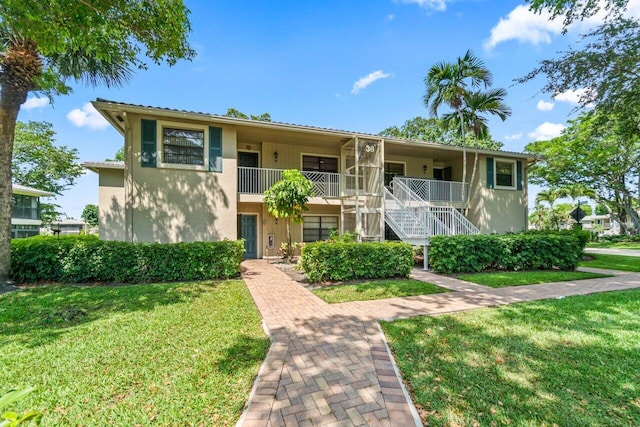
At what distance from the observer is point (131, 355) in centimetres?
357

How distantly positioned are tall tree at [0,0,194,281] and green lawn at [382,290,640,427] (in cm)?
838

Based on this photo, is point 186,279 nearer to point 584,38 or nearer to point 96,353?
point 96,353

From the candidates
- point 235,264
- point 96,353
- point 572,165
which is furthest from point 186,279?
point 572,165

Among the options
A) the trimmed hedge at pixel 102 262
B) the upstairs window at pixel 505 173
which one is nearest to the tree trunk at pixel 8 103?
the trimmed hedge at pixel 102 262

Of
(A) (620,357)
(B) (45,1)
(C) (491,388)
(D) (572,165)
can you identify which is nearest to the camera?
(C) (491,388)

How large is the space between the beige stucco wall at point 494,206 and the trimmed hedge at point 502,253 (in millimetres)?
4439

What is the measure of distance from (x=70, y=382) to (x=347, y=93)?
54.2 feet

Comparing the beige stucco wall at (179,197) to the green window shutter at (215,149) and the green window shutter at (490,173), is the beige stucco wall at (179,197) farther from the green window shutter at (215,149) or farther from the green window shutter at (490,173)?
the green window shutter at (490,173)

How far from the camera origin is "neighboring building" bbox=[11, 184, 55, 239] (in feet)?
68.6

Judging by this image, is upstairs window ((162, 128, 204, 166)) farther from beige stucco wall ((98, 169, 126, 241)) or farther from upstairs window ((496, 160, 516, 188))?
upstairs window ((496, 160, 516, 188))

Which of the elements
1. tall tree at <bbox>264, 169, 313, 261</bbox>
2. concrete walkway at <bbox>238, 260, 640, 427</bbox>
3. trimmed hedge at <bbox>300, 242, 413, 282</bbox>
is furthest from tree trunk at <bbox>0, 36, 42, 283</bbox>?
trimmed hedge at <bbox>300, 242, 413, 282</bbox>

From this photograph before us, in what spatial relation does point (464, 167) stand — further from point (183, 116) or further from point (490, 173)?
point (183, 116)

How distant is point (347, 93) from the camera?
16.3 m

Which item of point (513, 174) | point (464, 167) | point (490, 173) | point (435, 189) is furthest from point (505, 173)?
point (435, 189)
